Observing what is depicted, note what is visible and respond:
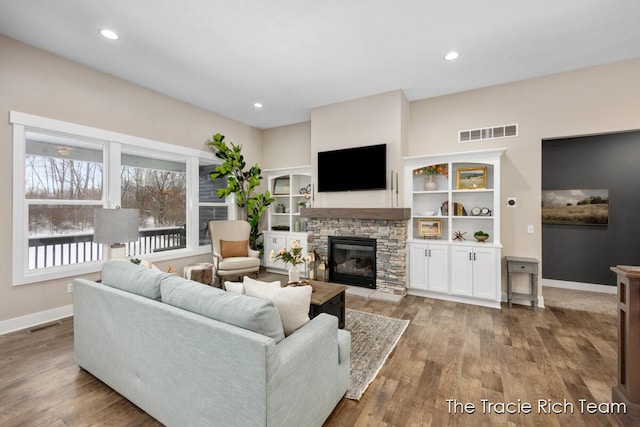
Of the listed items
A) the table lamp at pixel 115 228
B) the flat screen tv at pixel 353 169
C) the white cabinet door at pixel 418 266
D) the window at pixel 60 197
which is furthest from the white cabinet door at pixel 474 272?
the window at pixel 60 197

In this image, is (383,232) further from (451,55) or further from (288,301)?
(288,301)

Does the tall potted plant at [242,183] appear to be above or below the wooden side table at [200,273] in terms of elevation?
above

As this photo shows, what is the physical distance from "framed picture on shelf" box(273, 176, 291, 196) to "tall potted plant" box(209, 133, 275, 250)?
0.31 meters

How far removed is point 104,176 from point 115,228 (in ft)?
5.26

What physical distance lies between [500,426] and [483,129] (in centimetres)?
385

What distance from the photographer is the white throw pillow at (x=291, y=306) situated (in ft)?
5.49

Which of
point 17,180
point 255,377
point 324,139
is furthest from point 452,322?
point 17,180

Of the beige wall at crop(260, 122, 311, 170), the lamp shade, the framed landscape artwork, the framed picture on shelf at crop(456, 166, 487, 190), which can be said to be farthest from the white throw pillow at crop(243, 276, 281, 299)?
the framed landscape artwork

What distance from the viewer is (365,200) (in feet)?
15.1

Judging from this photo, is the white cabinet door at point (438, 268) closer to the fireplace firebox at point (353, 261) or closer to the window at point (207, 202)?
the fireplace firebox at point (353, 261)

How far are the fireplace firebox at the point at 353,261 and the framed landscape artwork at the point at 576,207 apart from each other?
317cm

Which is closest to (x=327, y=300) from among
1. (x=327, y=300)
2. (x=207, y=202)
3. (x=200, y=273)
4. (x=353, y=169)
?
(x=327, y=300)

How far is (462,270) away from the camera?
3984 mm

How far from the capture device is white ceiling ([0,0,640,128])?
2.52 meters
